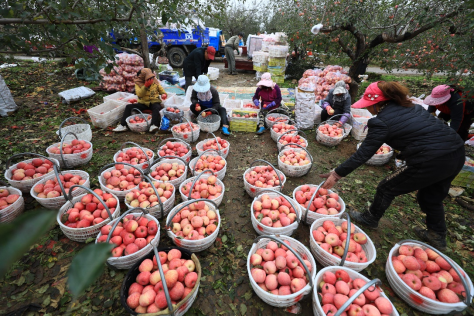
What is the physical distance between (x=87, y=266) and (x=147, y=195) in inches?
131

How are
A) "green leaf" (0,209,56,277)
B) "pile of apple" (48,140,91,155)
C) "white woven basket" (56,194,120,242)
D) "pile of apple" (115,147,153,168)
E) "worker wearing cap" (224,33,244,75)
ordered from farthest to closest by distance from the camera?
"worker wearing cap" (224,33,244,75) → "pile of apple" (48,140,91,155) → "pile of apple" (115,147,153,168) → "white woven basket" (56,194,120,242) → "green leaf" (0,209,56,277)

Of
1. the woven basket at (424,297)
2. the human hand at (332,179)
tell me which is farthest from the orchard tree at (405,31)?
the woven basket at (424,297)

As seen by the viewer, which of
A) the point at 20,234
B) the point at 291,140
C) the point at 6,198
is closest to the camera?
the point at 20,234

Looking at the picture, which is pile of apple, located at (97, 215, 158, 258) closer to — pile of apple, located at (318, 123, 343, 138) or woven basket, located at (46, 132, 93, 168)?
woven basket, located at (46, 132, 93, 168)

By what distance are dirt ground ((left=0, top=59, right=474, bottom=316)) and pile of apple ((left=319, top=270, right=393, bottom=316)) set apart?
401 mm

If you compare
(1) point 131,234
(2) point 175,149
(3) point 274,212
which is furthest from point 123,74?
(3) point 274,212

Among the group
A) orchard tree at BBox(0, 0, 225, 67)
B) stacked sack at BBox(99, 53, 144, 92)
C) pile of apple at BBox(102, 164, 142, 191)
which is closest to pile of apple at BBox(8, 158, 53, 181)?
pile of apple at BBox(102, 164, 142, 191)

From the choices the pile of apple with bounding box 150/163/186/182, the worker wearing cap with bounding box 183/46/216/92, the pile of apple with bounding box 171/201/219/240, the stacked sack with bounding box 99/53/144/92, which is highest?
the worker wearing cap with bounding box 183/46/216/92

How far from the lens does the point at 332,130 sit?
6.07m

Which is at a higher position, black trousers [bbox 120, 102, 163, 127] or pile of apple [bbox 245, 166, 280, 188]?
black trousers [bbox 120, 102, 163, 127]

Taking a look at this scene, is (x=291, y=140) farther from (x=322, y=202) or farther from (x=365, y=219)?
(x=365, y=219)

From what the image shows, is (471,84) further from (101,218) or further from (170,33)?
(170,33)

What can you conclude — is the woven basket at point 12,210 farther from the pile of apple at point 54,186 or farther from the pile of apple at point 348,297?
the pile of apple at point 348,297

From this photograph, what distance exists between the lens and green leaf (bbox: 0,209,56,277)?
542 mm
